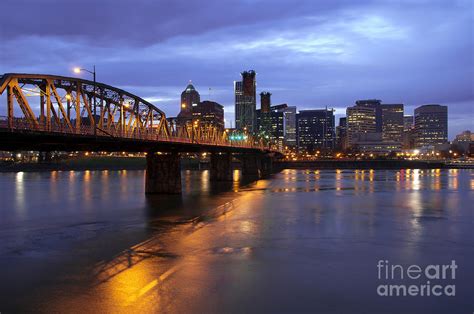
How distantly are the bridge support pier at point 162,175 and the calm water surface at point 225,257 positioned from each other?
2044cm

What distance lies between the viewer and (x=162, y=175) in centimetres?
7025

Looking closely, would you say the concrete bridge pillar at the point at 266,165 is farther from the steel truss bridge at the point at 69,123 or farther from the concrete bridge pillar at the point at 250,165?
the steel truss bridge at the point at 69,123

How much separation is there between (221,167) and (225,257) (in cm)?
8972

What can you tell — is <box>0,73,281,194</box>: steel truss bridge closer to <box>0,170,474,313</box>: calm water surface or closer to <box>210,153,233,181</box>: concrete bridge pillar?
<box>0,170,474,313</box>: calm water surface

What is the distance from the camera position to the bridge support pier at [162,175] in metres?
69.5

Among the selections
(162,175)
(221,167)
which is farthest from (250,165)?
(162,175)

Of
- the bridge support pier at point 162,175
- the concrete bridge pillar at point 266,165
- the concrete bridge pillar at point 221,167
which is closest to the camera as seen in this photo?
the bridge support pier at point 162,175

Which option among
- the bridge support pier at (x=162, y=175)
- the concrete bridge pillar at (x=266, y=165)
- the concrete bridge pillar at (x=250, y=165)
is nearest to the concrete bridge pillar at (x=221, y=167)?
→ the concrete bridge pillar at (x=250, y=165)

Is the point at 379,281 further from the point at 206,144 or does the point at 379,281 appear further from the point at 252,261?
the point at 206,144

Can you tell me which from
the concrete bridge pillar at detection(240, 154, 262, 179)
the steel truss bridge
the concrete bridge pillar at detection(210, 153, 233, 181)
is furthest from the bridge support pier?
the concrete bridge pillar at detection(240, 154, 262, 179)

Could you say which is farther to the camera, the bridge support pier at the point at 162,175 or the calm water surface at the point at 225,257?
the bridge support pier at the point at 162,175

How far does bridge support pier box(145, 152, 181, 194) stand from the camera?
228 feet

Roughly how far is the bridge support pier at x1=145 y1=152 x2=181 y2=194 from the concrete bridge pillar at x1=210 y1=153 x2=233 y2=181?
41.6 metres

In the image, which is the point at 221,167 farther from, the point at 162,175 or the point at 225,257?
the point at 225,257
